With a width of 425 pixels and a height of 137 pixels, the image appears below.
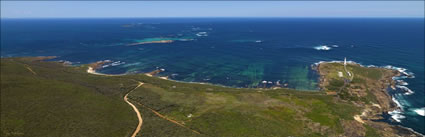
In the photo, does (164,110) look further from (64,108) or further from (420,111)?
(420,111)

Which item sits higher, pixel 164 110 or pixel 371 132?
pixel 164 110

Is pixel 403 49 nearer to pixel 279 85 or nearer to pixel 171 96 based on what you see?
pixel 279 85

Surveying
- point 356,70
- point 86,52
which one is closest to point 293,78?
point 356,70

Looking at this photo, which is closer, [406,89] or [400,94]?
[400,94]

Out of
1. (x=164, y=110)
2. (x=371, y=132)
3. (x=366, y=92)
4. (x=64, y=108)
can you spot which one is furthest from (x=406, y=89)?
(x=64, y=108)

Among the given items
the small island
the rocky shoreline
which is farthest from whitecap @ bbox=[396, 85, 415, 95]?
the small island

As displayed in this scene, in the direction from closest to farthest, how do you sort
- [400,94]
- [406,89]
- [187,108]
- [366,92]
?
[187,108] < [400,94] < [366,92] < [406,89]

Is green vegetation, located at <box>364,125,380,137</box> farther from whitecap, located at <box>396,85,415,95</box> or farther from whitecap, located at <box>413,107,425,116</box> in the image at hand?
whitecap, located at <box>396,85,415,95</box>

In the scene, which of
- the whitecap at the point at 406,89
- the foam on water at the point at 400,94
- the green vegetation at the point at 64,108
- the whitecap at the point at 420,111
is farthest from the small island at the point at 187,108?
the whitecap at the point at 420,111

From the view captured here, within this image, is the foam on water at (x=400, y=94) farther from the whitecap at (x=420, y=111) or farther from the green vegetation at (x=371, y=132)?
the green vegetation at (x=371, y=132)

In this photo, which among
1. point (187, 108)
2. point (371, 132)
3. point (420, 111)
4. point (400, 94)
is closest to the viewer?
point (371, 132)
